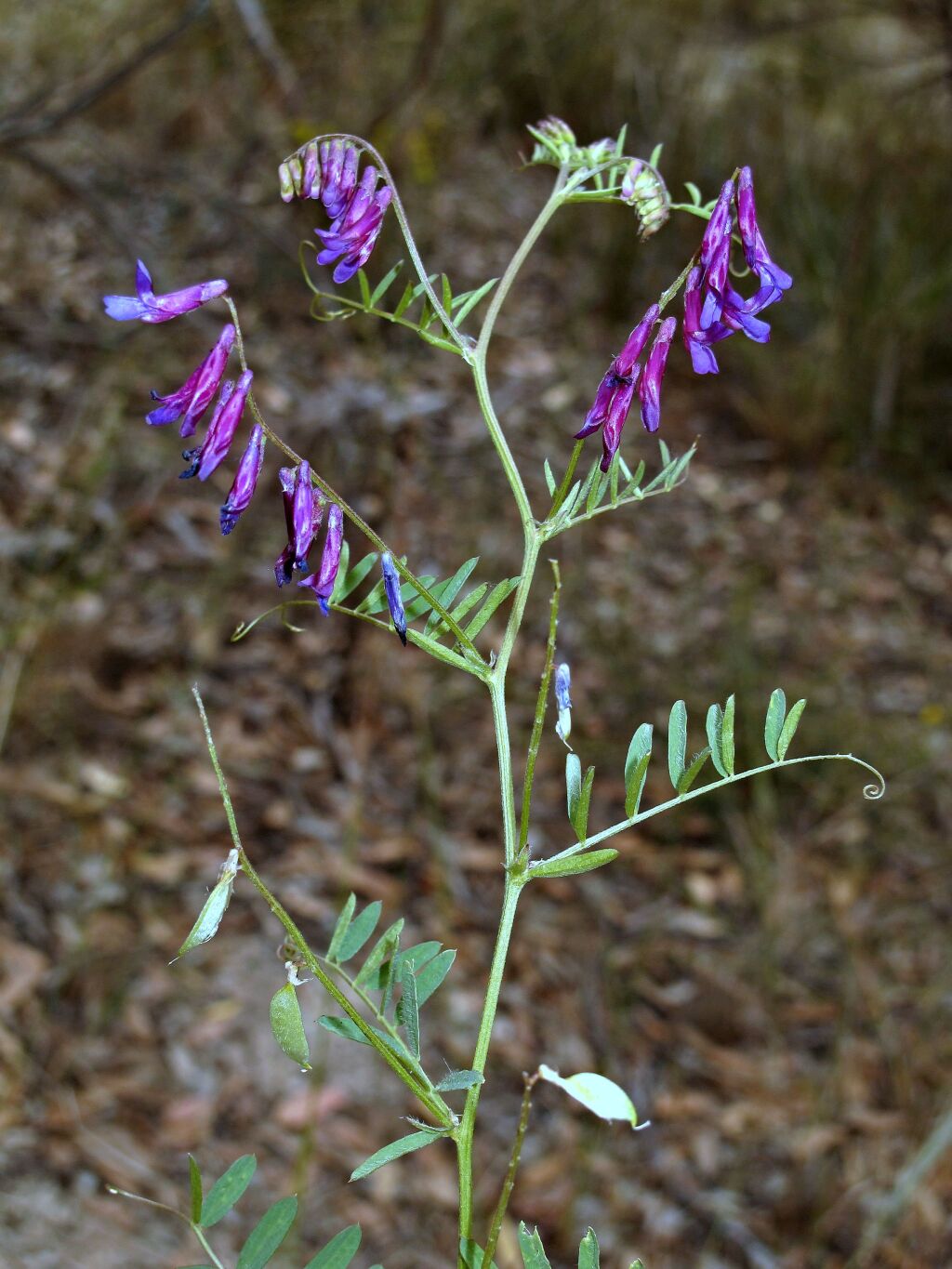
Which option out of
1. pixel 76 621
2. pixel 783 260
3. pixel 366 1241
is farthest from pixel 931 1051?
pixel 783 260

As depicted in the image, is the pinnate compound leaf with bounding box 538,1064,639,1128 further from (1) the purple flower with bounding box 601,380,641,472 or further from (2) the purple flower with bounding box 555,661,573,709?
(1) the purple flower with bounding box 601,380,641,472

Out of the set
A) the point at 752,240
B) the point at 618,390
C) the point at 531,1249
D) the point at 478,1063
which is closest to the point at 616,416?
the point at 618,390

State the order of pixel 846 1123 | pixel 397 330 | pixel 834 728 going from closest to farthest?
pixel 846 1123 < pixel 834 728 < pixel 397 330

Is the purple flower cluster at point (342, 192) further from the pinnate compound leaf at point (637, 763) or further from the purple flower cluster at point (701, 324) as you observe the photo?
the pinnate compound leaf at point (637, 763)

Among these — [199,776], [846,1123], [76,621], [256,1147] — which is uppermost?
[76,621]

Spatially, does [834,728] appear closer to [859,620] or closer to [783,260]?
[859,620]

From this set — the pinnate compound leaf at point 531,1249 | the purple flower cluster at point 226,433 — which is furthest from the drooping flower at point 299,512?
the pinnate compound leaf at point 531,1249
